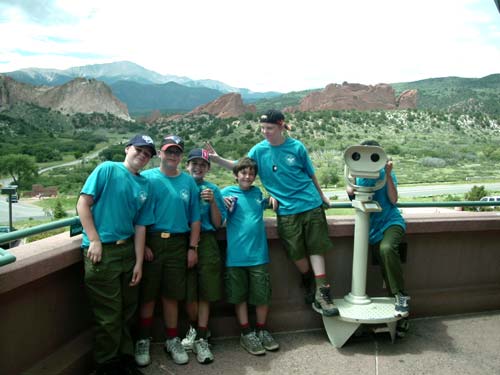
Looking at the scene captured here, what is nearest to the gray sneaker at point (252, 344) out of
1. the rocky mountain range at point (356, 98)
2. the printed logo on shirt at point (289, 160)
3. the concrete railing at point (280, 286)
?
the concrete railing at point (280, 286)

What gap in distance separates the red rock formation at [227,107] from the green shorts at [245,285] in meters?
92.1

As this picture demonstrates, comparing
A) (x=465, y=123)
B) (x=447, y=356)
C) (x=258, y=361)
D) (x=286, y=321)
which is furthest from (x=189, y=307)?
(x=465, y=123)

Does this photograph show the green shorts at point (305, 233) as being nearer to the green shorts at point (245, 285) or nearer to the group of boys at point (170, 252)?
the group of boys at point (170, 252)

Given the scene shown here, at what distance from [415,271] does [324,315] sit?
1.17 m

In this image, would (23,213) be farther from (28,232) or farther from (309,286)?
(28,232)

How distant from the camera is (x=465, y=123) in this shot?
244 feet

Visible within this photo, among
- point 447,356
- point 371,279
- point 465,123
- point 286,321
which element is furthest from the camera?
point 465,123

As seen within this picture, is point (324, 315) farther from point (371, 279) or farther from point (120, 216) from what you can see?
point (120, 216)

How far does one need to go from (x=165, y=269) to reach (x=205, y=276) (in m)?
0.32

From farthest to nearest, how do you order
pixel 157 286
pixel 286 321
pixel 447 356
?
pixel 286 321 → pixel 447 356 → pixel 157 286

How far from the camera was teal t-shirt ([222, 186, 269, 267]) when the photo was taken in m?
3.54

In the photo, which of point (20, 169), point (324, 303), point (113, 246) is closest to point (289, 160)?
point (324, 303)

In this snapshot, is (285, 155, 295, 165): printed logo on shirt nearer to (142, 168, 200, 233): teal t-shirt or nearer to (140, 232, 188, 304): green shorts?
(142, 168, 200, 233): teal t-shirt

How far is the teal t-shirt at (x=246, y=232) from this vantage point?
Result: 11.6 feet
